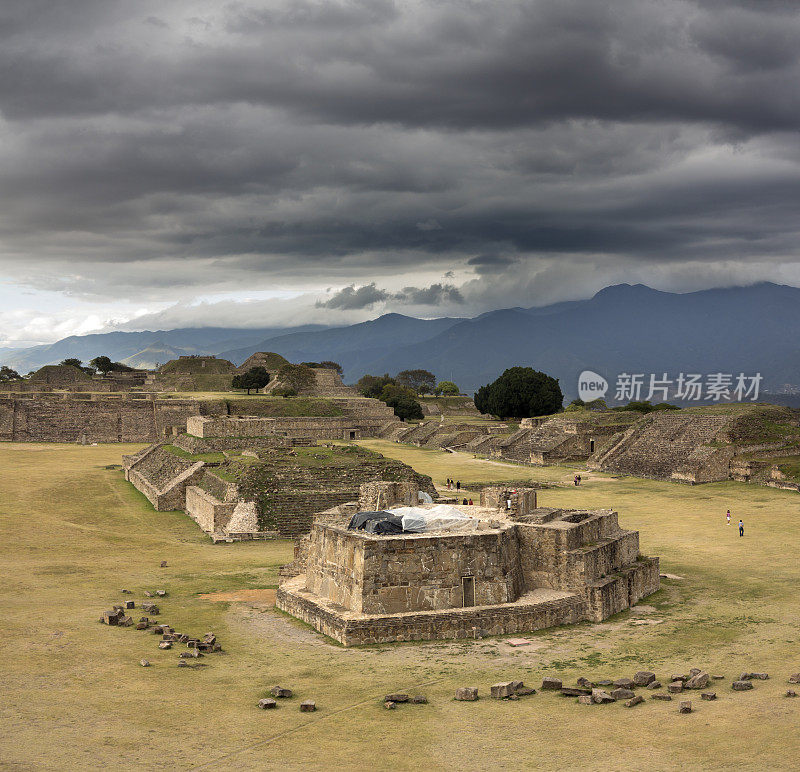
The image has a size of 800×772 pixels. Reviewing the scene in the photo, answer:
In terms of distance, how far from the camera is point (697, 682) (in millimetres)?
15898

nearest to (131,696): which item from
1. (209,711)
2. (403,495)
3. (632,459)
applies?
(209,711)

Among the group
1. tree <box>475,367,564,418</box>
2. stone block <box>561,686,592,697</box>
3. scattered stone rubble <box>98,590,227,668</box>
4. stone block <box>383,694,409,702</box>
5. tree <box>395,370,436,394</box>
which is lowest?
scattered stone rubble <box>98,590,227,668</box>

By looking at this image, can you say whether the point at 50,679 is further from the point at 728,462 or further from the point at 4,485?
the point at 728,462

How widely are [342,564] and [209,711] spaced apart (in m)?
6.49

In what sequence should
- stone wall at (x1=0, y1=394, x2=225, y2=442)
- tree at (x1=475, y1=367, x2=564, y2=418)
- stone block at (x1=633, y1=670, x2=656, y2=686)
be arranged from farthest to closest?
1. tree at (x1=475, y1=367, x2=564, y2=418)
2. stone wall at (x1=0, y1=394, x2=225, y2=442)
3. stone block at (x1=633, y1=670, x2=656, y2=686)

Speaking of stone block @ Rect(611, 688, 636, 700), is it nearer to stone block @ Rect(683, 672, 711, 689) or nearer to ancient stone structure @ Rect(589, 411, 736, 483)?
stone block @ Rect(683, 672, 711, 689)

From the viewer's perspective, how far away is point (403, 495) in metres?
26.6

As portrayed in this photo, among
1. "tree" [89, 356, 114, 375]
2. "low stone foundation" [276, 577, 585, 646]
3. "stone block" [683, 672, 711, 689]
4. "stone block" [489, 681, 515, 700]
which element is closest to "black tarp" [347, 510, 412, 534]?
"low stone foundation" [276, 577, 585, 646]

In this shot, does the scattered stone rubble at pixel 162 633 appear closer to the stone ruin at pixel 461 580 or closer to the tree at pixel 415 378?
the stone ruin at pixel 461 580

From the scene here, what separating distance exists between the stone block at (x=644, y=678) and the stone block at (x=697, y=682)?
617 mm

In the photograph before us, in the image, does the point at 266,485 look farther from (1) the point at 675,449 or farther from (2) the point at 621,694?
(1) the point at 675,449

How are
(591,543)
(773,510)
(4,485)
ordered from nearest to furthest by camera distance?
1. (591,543)
2. (773,510)
3. (4,485)

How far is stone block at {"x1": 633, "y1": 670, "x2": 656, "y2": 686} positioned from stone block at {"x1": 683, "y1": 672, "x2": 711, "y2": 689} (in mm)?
617

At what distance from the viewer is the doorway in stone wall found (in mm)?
20875
